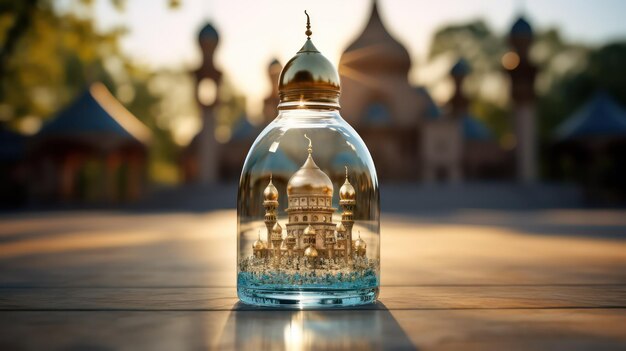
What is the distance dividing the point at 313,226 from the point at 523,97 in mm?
35913

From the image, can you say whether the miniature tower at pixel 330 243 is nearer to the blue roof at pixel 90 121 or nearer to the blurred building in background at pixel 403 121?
the blue roof at pixel 90 121

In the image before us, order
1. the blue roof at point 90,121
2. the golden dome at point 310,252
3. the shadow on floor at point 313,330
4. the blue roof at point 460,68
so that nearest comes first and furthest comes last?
the shadow on floor at point 313,330
the golden dome at point 310,252
the blue roof at point 90,121
the blue roof at point 460,68

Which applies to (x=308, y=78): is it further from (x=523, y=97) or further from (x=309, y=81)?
(x=523, y=97)

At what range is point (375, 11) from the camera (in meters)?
48.5

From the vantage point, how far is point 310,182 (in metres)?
4.13

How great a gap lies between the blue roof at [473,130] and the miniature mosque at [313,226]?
136ft

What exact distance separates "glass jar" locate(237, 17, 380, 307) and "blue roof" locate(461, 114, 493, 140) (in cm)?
4119

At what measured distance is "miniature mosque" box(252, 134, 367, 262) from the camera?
409 centimetres

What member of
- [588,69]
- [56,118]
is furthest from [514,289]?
[588,69]

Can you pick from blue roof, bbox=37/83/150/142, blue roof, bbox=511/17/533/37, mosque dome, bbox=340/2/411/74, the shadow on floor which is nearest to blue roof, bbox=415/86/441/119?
mosque dome, bbox=340/2/411/74

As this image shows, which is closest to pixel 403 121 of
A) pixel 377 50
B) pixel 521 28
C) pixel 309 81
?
pixel 377 50

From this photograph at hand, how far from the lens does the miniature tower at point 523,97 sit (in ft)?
123

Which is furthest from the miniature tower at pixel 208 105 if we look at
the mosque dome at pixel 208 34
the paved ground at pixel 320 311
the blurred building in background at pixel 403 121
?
the paved ground at pixel 320 311

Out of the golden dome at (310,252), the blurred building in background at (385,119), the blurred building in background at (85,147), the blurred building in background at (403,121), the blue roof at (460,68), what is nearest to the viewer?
the golden dome at (310,252)
